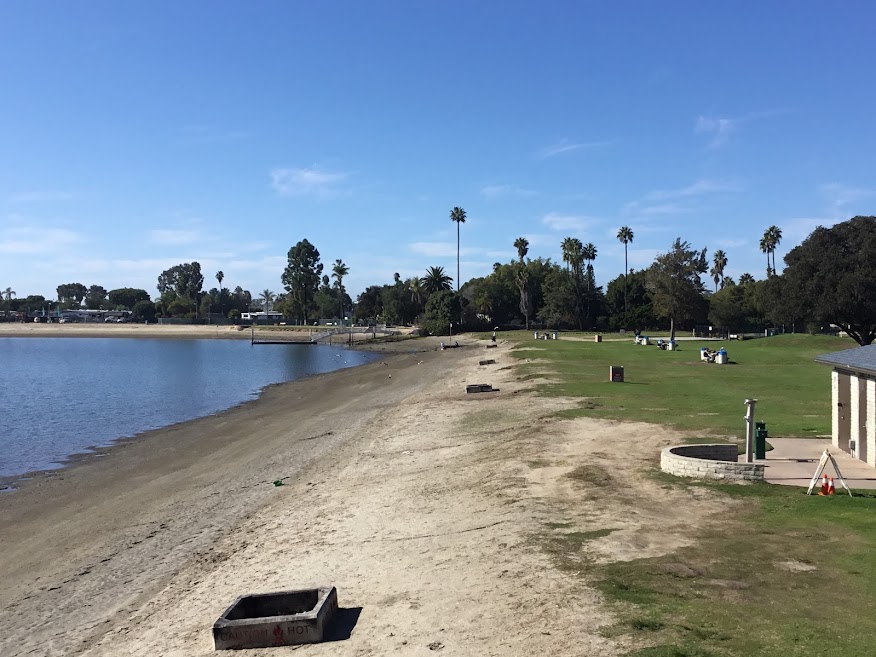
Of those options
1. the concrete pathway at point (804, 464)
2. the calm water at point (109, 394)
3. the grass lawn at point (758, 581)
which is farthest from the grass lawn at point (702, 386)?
the calm water at point (109, 394)

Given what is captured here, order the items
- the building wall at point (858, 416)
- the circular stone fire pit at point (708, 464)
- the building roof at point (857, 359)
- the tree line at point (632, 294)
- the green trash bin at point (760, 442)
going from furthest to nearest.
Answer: the tree line at point (632, 294) < the green trash bin at point (760, 442) < the building roof at point (857, 359) < the building wall at point (858, 416) < the circular stone fire pit at point (708, 464)

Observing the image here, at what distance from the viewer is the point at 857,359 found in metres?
16.8

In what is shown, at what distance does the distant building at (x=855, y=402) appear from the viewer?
1550cm

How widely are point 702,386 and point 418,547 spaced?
24721 mm

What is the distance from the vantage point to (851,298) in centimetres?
5053

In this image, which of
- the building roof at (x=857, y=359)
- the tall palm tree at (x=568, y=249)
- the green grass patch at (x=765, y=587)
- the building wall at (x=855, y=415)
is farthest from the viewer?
the tall palm tree at (x=568, y=249)

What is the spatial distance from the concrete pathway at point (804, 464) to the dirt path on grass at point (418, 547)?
2502 millimetres

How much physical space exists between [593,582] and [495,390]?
1061 inches

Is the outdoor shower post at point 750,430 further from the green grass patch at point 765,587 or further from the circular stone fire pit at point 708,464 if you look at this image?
the green grass patch at point 765,587

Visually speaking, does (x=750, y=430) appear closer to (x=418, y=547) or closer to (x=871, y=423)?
(x=871, y=423)

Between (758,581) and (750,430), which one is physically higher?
(750,430)

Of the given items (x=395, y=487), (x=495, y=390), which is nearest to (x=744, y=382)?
(x=495, y=390)

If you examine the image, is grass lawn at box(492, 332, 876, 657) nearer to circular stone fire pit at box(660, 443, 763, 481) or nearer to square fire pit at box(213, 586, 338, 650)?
circular stone fire pit at box(660, 443, 763, 481)

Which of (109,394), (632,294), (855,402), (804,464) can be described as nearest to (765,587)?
(804,464)
